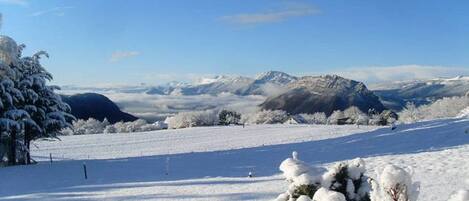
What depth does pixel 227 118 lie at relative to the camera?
105938 millimetres

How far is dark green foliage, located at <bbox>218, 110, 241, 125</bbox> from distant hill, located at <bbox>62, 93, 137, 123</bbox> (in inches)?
2996

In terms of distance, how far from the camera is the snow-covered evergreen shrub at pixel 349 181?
293 inches

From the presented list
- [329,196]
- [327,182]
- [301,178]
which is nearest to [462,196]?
[329,196]

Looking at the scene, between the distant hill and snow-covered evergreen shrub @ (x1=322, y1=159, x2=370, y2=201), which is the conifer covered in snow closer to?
snow-covered evergreen shrub @ (x1=322, y1=159, x2=370, y2=201)

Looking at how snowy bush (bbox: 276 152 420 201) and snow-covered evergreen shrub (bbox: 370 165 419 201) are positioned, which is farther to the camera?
snowy bush (bbox: 276 152 420 201)

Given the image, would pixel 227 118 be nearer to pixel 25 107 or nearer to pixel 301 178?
pixel 25 107

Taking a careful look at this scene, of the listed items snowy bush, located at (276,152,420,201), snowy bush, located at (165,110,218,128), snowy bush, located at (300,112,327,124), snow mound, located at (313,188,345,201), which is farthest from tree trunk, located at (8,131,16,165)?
snowy bush, located at (300,112,327,124)

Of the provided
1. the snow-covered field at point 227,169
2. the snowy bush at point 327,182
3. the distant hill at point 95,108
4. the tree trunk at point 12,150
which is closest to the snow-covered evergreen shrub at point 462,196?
the snowy bush at point 327,182

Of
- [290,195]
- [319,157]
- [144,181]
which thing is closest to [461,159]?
A: [319,157]

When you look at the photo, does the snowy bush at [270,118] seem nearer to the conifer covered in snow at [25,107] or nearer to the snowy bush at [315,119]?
the snowy bush at [315,119]

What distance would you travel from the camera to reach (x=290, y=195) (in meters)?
7.43

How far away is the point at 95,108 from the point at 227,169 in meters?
168

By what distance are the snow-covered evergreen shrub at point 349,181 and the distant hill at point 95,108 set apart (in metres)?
172

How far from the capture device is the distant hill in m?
179
